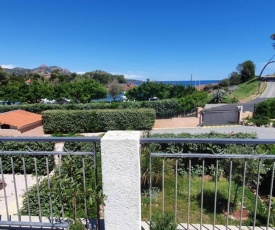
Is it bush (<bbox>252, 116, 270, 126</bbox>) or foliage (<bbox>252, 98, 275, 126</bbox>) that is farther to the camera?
foliage (<bbox>252, 98, 275, 126</bbox>)

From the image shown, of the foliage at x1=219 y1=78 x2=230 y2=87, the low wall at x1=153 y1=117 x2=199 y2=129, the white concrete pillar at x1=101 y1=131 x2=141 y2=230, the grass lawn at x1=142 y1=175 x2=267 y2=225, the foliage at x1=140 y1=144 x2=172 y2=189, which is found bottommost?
the low wall at x1=153 y1=117 x2=199 y2=129

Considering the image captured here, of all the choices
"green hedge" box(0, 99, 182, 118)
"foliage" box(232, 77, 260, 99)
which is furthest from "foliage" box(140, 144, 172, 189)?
"foliage" box(232, 77, 260, 99)

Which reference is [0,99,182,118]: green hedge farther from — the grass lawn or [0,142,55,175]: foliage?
the grass lawn

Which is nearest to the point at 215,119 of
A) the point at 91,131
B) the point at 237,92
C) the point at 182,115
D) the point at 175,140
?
the point at 182,115

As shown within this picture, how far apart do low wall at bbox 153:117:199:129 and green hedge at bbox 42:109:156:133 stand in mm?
3221

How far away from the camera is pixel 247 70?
57.5 metres

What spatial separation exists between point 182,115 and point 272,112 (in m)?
9.49

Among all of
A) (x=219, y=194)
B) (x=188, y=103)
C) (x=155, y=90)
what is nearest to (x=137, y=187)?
(x=219, y=194)

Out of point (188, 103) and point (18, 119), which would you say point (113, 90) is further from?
point (18, 119)

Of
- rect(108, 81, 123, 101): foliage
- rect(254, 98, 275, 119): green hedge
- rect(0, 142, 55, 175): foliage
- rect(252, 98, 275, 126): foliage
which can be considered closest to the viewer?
rect(0, 142, 55, 175): foliage

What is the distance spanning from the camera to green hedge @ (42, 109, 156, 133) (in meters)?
19.7

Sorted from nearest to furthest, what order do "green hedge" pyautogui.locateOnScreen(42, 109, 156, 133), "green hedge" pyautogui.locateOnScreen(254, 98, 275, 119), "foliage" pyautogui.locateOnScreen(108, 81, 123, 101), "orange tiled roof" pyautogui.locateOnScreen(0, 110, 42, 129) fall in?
"orange tiled roof" pyautogui.locateOnScreen(0, 110, 42, 129) < "green hedge" pyautogui.locateOnScreen(42, 109, 156, 133) < "green hedge" pyautogui.locateOnScreen(254, 98, 275, 119) < "foliage" pyautogui.locateOnScreen(108, 81, 123, 101)

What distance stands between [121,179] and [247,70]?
6340 centimetres

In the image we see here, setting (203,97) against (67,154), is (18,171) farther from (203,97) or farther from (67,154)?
(203,97)
